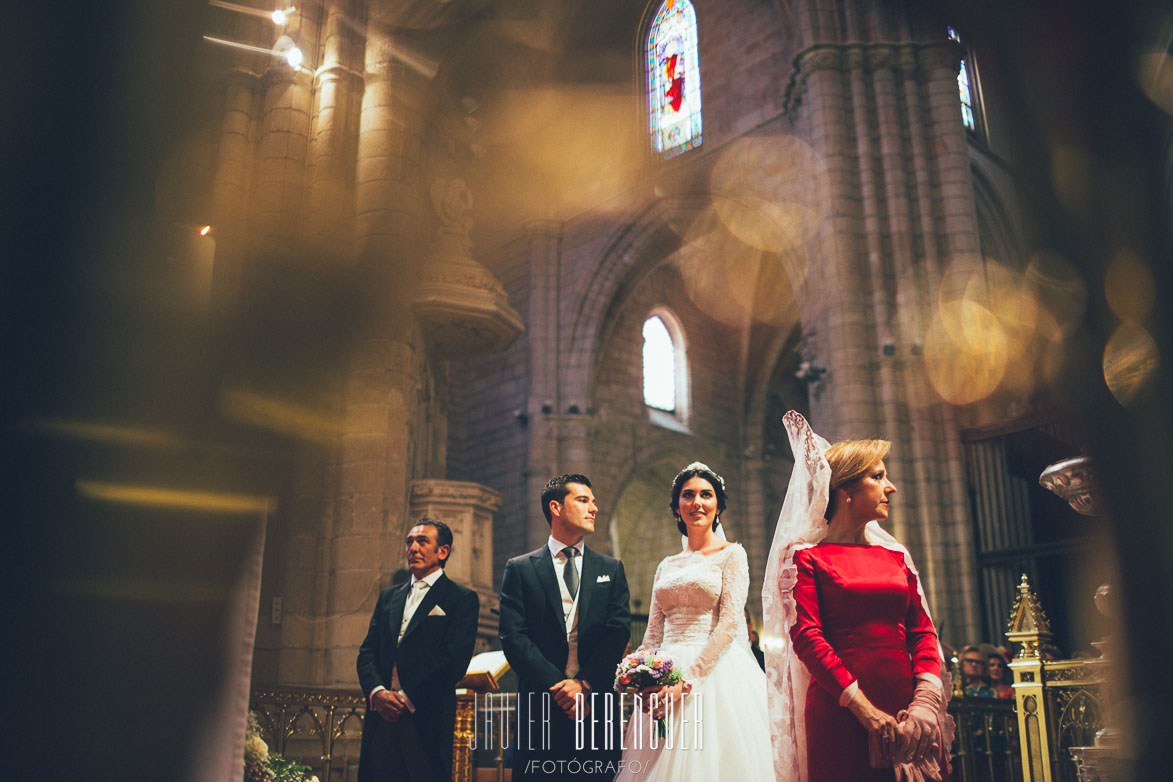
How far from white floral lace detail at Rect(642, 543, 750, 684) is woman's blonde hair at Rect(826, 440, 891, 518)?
2.76 ft

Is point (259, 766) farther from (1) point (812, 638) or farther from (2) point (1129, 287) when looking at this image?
(2) point (1129, 287)

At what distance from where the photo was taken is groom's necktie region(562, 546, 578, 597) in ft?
11.9

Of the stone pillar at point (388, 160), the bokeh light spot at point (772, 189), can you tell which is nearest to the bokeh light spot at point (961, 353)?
the bokeh light spot at point (772, 189)

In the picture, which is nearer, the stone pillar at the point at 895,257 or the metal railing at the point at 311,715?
the metal railing at the point at 311,715

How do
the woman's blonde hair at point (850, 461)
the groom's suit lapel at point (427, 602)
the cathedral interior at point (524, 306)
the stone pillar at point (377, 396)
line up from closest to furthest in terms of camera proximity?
the cathedral interior at point (524, 306), the woman's blonde hair at point (850, 461), the groom's suit lapel at point (427, 602), the stone pillar at point (377, 396)

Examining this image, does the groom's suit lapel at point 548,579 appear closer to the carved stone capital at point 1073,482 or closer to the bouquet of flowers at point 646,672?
the bouquet of flowers at point 646,672

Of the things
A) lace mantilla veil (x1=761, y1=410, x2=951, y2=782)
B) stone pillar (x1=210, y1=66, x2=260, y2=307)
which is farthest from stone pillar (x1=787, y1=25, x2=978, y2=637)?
lace mantilla veil (x1=761, y1=410, x2=951, y2=782)

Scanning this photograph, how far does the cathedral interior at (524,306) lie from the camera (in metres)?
0.92

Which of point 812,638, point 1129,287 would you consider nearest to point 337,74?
point 812,638

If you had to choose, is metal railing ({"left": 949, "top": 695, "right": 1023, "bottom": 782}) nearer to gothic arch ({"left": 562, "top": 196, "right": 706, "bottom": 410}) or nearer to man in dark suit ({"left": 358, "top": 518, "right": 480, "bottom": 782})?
man in dark suit ({"left": 358, "top": 518, "right": 480, "bottom": 782})

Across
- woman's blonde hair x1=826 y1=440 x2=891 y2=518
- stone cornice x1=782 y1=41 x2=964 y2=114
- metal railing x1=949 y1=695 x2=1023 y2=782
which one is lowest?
metal railing x1=949 y1=695 x2=1023 y2=782

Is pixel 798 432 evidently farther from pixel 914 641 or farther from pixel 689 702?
pixel 689 702

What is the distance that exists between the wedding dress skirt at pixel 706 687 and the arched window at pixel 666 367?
16907mm

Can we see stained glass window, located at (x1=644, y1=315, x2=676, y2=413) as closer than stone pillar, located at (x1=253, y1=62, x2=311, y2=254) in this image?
No
